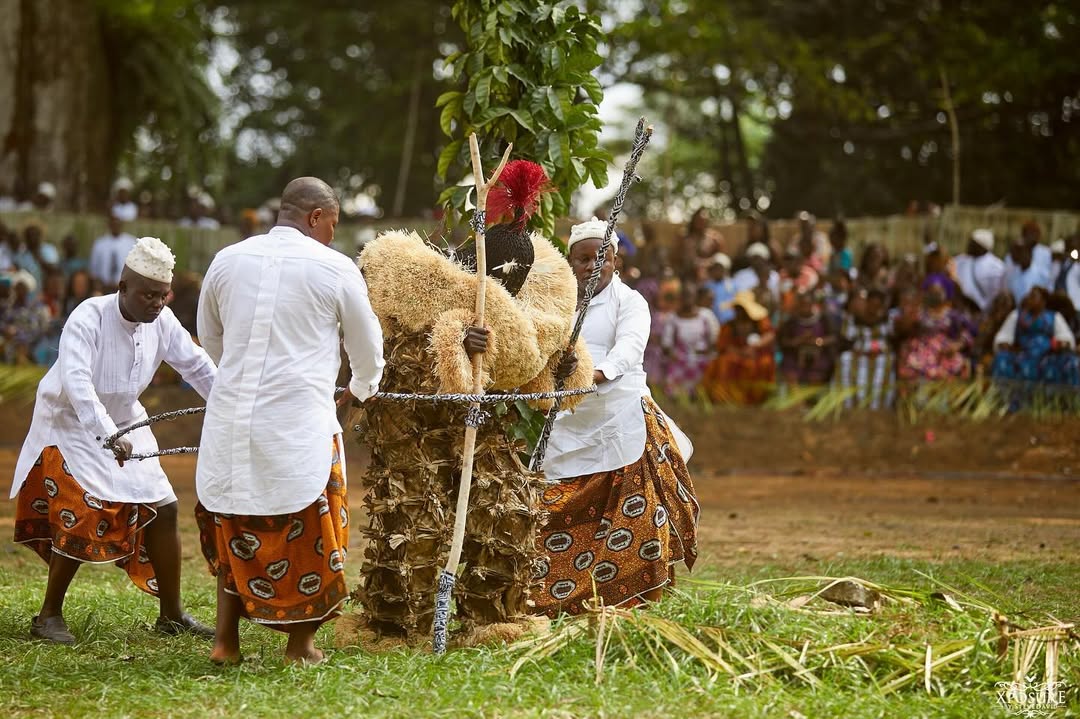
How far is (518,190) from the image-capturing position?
18.9ft

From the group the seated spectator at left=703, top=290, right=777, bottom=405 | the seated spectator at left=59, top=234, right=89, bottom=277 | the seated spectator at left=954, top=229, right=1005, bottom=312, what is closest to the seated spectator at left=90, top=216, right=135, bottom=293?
the seated spectator at left=59, top=234, right=89, bottom=277

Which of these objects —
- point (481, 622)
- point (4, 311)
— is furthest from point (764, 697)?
point (4, 311)

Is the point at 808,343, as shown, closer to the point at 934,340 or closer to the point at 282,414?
the point at 934,340

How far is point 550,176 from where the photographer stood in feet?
21.2

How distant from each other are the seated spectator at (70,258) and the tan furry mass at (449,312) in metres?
12.0

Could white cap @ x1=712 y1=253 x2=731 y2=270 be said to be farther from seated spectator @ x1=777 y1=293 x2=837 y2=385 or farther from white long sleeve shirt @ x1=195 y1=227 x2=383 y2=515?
white long sleeve shirt @ x1=195 y1=227 x2=383 y2=515

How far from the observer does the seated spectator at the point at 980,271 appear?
14211mm

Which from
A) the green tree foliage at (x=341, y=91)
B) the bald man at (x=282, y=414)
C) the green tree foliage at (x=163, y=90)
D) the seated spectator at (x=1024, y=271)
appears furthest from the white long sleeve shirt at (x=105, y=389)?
the green tree foliage at (x=341, y=91)

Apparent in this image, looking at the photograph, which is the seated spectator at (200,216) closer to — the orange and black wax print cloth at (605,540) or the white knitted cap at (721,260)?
the white knitted cap at (721,260)

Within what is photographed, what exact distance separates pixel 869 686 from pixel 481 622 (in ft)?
5.54

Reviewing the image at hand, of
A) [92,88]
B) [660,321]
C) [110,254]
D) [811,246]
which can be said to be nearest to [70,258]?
[110,254]

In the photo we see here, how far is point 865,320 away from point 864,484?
1788 mm

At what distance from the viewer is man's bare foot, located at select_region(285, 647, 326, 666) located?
5.38 metres

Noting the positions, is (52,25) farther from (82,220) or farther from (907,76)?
(907,76)
